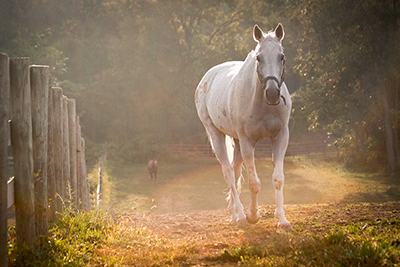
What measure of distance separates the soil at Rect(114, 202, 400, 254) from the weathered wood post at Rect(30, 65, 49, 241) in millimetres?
1582

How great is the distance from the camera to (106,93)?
119ft

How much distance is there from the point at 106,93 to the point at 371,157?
26354 mm

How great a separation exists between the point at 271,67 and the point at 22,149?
125 inches

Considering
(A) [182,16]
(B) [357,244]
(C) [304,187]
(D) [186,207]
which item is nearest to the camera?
(B) [357,244]

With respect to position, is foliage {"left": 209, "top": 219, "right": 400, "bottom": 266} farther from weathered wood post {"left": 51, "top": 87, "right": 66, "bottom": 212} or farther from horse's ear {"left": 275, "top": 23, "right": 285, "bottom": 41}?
horse's ear {"left": 275, "top": 23, "right": 285, "bottom": 41}

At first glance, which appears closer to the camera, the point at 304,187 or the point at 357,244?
the point at 357,244

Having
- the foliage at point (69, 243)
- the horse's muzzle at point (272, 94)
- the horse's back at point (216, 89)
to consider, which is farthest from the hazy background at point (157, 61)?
the foliage at point (69, 243)

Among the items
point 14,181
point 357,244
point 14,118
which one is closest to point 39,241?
point 14,181

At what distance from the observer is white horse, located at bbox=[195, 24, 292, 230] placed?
4.82 metres

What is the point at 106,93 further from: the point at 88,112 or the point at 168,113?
the point at 168,113

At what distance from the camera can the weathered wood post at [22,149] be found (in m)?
3.46

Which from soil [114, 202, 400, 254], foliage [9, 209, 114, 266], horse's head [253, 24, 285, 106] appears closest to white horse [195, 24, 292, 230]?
horse's head [253, 24, 285, 106]

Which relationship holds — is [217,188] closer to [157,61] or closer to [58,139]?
[58,139]

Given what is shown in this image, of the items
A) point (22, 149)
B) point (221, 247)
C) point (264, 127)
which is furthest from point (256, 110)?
point (22, 149)
